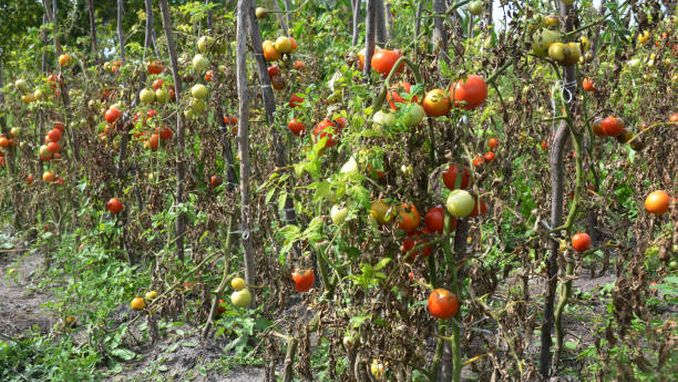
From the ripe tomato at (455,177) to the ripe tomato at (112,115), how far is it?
2356 mm

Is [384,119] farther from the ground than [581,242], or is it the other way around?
[384,119]

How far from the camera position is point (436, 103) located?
1592 millimetres

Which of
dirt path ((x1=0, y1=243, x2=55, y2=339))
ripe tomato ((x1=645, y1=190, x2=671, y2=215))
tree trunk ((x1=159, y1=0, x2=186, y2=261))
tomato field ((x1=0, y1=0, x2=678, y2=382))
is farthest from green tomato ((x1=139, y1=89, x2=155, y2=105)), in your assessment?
ripe tomato ((x1=645, y1=190, x2=671, y2=215))

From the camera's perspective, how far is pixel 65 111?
4.18 m

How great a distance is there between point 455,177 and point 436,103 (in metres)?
0.22

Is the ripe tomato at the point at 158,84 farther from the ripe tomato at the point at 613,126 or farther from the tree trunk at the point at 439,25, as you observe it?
the ripe tomato at the point at 613,126

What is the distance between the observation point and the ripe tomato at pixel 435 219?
1.69 meters

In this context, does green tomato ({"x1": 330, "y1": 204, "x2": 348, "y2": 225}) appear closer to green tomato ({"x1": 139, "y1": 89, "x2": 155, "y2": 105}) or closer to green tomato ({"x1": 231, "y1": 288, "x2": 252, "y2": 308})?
green tomato ({"x1": 231, "y1": 288, "x2": 252, "y2": 308})

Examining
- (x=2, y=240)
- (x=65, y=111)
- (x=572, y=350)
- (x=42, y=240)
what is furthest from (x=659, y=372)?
(x=2, y=240)

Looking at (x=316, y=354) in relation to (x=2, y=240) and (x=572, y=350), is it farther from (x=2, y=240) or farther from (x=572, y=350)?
(x=2, y=240)

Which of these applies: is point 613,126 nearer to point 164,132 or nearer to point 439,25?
point 439,25

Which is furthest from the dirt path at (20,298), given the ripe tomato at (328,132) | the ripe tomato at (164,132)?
the ripe tomato at (328,132)

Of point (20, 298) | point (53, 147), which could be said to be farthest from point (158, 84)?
point (20, 298)

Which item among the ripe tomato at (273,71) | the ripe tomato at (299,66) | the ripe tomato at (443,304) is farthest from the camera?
the ripe tomato at (299,66)
